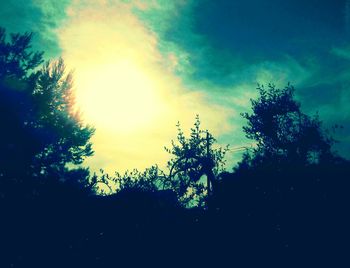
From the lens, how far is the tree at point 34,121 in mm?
16922

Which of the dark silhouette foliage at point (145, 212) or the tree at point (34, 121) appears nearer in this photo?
the dark silhouette foliage at point (145, 212)

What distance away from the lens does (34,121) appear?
1841cm

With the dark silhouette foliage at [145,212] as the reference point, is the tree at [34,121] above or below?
above

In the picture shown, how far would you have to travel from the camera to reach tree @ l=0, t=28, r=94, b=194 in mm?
16922

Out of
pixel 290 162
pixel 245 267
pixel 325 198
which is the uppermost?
pixel 290 162

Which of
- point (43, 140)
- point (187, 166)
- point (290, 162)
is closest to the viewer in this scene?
point (290, 162)

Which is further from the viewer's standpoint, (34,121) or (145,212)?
(34,121)

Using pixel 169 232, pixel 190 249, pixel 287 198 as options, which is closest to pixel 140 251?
pixel 169 232

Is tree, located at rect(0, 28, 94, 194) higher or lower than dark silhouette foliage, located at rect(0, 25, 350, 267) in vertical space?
higher

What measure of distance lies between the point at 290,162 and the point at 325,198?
2.20 m

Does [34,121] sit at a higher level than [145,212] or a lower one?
higher

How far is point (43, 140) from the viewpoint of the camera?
18.5 metres

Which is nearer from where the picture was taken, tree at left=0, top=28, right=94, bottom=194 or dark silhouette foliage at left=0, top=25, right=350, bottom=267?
dark silhouette foliage at left=0, top=25, right=350, bottom=267

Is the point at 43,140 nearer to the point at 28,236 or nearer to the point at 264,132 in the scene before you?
the point at 28,236
